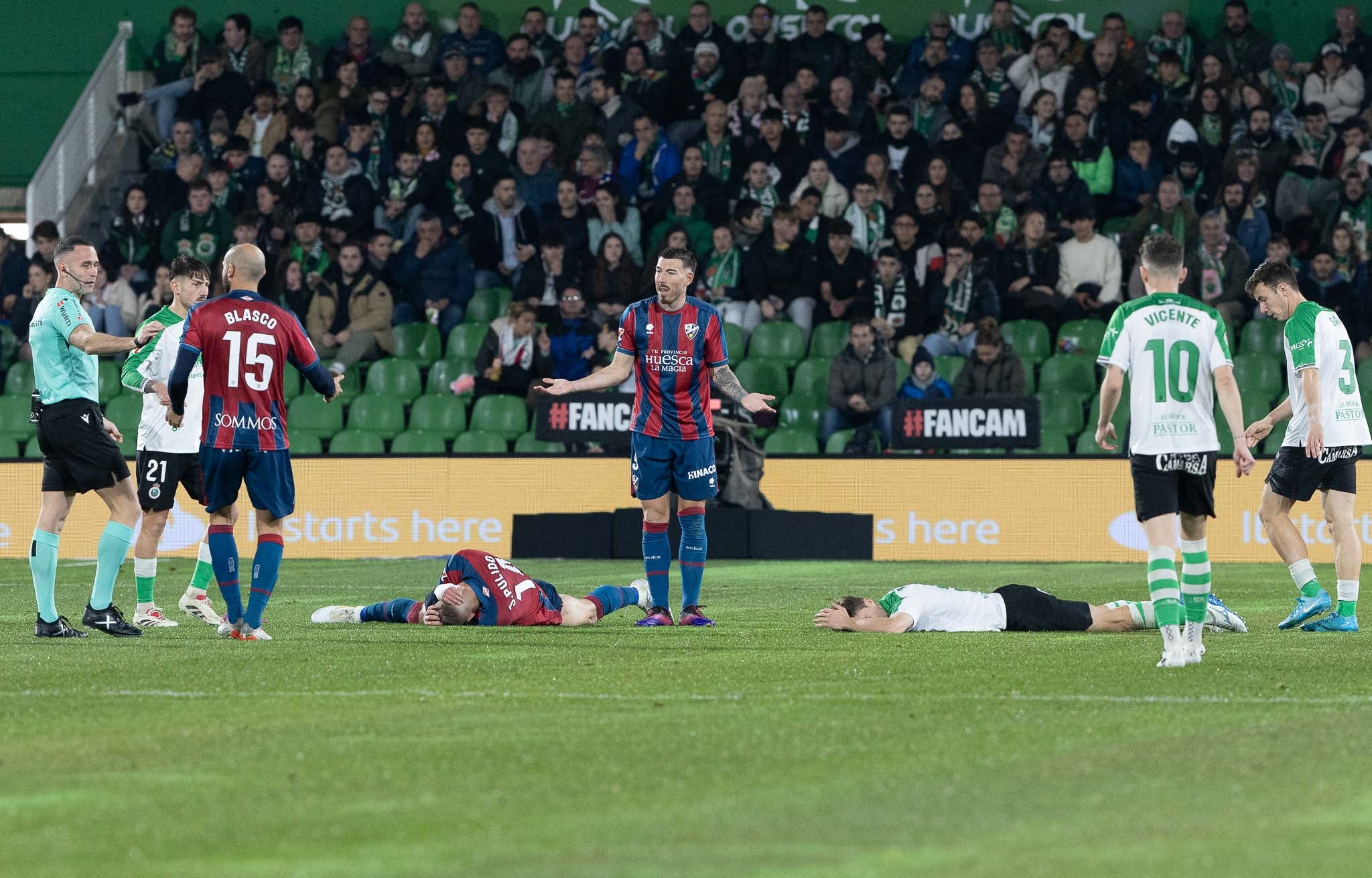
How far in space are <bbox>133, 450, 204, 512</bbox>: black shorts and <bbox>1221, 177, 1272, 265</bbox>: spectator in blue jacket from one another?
13035 mm

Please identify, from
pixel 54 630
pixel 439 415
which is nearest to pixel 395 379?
pixel 439 415

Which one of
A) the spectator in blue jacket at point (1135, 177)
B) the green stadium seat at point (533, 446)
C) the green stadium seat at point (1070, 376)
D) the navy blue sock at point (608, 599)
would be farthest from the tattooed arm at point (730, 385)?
the spectator in blue jacket at point (1135, 177)

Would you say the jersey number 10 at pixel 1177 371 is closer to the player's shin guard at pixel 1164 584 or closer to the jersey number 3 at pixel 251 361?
the player's shin guard at pixel 1164 584

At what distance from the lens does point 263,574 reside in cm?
897

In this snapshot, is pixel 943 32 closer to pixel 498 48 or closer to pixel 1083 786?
pixel 498 48

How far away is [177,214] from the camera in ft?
71.1

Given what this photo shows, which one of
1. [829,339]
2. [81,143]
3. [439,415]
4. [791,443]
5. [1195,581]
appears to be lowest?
[1195,581]

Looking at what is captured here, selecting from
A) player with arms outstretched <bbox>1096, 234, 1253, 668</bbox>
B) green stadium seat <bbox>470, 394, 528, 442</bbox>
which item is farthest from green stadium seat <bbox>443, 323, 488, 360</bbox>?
player with arms outstretched <bbox>1096, 234, 1253, 668</bbox>

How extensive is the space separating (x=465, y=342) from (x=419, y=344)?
25.9 inches

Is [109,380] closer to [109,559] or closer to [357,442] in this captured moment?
[357,442]

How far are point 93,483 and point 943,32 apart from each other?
15.1 m

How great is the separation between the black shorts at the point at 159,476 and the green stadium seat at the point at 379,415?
29.2ft

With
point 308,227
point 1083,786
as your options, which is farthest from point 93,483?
point 308,227

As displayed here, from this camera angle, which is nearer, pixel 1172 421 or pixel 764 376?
pixel 1172 421
